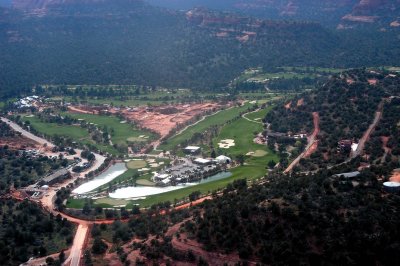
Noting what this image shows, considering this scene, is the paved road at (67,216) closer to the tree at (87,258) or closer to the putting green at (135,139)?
the tree at (87,258)

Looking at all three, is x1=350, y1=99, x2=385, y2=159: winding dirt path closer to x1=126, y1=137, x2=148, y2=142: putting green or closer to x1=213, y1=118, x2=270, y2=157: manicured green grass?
x1=213, y1=118, x2=270, y2=157: manicured green grass

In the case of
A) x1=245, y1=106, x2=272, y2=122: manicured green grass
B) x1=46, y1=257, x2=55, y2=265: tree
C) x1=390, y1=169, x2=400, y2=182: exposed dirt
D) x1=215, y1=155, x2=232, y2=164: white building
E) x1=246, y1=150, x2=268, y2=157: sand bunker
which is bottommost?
x1=46, y1=257, x2=55, y2=265: tree

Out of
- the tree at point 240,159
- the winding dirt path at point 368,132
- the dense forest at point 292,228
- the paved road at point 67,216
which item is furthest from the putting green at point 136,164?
the winding dirt path at point 368,132

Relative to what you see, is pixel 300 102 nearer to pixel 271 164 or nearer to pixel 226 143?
pixel 226 143

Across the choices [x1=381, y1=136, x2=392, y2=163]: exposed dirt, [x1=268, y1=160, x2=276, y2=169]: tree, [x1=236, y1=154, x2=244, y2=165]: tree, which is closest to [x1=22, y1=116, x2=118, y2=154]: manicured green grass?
[x1=236, y1=154, x2=244, y2=165]: tree

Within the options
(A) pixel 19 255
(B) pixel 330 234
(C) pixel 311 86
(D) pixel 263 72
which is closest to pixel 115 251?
(A) pixel 19 255

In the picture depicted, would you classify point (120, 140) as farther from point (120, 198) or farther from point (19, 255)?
point (19, 255)
